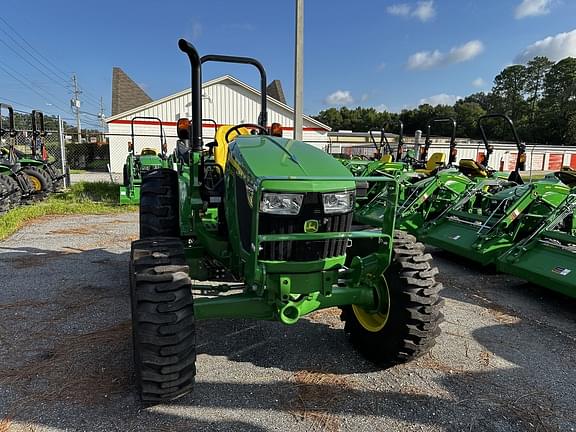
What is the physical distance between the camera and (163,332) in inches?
94.9

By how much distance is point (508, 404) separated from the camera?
2.74 metres

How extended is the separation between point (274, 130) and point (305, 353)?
2010mm

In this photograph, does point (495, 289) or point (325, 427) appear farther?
point (495, 289)

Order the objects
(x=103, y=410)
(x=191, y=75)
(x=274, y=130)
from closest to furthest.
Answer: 1. (x=103, y=410)
2. (x=191, y=75)
3. (x=274, y=130)

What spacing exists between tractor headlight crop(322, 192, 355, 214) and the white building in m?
18.5

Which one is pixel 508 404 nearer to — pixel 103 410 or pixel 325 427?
pixel 325 427

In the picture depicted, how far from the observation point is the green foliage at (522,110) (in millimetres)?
43600

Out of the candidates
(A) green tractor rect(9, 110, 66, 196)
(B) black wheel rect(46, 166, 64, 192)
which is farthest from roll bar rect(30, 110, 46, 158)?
(B) black wheel rect(46, 166, 64, 192)

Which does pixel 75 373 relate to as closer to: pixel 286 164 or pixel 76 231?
pixel 286 164

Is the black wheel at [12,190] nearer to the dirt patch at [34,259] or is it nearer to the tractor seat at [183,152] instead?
the dirt patch at [34,259]

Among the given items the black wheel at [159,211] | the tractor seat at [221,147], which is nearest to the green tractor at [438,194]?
the tractor seat at [221,147]

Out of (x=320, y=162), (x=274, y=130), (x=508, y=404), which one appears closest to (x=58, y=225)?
(x=274, y=130)

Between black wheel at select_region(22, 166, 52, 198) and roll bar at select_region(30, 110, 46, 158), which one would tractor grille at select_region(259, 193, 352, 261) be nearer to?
black wheel at select_region(22, 166, 52, 198)

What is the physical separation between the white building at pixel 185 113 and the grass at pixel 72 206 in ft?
27.2
